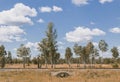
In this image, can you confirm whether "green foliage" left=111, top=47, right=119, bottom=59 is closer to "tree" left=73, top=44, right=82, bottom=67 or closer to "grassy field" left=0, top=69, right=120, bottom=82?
"tree" left=73, top=44, right=82, bottom=67

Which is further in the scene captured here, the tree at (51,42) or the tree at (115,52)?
the tree at (115,52)

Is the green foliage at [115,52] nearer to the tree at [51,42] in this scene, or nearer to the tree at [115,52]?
the tree at [115,52]

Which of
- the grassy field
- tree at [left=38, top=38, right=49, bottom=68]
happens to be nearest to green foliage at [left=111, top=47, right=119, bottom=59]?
tree at [left=38, top=38, right=49, bottom=68]

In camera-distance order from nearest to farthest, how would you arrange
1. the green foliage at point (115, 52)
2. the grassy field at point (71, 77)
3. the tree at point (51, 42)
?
the grassy field at point (71, 77)
the tree at point (51, 42)
the green foliage at point (115, 52)

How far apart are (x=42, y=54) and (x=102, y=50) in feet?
79.5

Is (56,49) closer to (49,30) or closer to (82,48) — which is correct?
(49,30)

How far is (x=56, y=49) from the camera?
260 feet

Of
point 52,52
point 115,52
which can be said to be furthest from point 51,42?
point 115,52

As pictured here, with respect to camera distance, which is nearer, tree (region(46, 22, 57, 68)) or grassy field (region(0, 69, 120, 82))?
grassy field (region(0, 69, 120, 82))

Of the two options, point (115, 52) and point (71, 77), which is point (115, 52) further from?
point (71, 77)

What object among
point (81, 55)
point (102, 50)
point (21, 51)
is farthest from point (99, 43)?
point (21, 51)

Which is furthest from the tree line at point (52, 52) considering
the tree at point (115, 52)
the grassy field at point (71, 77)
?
the grassy field at point (71, 77)

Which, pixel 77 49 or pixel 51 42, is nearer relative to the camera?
pixel 51 42

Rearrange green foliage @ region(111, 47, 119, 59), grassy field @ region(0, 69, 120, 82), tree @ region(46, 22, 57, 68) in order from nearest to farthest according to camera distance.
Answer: grassy field @ region(0, 69, 120, 82)
tree @ region(46, 22, 57, 68)
green foliage @ region(111, 47, 119, 59)
